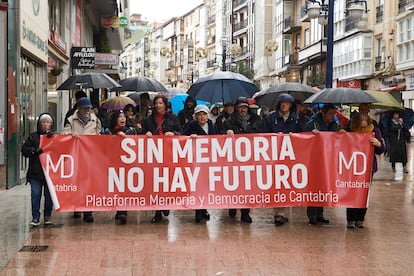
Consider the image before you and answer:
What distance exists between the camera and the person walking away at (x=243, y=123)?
9578mm

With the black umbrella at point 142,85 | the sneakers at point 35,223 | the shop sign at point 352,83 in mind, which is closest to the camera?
the sneakers at point 35,223

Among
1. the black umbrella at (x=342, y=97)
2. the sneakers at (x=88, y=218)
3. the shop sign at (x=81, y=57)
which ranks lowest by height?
the sneakers at (x=88, y=218)

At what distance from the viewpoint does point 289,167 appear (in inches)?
367

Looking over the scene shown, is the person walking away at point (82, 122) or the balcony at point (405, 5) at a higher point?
the balcony at point (405, 5)

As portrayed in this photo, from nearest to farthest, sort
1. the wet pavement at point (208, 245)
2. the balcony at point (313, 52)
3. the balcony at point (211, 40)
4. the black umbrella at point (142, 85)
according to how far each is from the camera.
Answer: the wet pavement at point (208, 245), the black umbrella at point (142, 85), the balcony at point (313, 52), the balcony at point (211, 40)

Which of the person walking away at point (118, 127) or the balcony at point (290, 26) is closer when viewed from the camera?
the person walking away at point (118, 127)

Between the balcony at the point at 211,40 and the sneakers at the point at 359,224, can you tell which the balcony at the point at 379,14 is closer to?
the sneakers at the point at 359,224

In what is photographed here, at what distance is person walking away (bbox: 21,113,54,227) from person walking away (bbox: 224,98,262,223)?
2561 millimetres

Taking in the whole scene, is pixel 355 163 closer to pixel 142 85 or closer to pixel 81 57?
pixel 142 85

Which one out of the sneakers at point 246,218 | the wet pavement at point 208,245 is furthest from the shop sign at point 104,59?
the sneakers at point 246,218

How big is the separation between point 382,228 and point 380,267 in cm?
244

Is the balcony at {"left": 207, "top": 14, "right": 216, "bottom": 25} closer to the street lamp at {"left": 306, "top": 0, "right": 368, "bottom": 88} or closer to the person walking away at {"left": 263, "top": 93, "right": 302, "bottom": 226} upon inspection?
the street lamp at {"left": 306, "top": 0, "right": 368, "bottom": 88}

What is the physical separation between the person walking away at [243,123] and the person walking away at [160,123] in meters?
0.77

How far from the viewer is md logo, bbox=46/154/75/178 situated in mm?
8945
